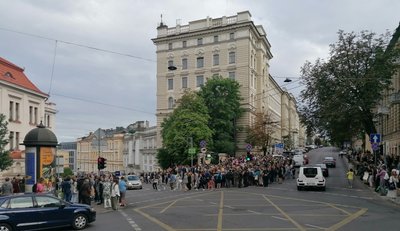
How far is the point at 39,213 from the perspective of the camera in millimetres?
15477

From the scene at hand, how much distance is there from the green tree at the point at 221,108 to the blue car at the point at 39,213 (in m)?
53.5

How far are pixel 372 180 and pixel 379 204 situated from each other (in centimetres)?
1123

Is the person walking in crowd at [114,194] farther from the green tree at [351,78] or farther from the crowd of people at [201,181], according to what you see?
the green tree at [351,78]

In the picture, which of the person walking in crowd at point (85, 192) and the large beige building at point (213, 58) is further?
the large beige building at point (213, 58)

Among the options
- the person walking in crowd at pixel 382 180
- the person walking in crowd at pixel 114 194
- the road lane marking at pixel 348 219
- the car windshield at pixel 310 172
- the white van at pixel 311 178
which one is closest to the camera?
the road lane marking at pixel 348 219

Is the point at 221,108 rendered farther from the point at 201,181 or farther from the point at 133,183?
the point at 201,181

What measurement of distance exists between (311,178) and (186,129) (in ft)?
110

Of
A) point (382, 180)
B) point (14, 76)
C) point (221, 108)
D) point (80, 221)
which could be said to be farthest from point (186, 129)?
point (80, 221)

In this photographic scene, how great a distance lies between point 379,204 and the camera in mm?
23125

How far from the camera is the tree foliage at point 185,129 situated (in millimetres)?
63938

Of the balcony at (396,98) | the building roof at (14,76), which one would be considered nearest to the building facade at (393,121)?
the balcony at (396,98)

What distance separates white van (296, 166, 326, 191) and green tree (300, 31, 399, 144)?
555 centimetres

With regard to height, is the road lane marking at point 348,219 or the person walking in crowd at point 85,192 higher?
the person walking in crowd at point 85,192

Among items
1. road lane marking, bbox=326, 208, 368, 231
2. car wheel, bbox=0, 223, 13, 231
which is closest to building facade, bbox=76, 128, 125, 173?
road lane marking, bbox=326, 208, 368, 231
